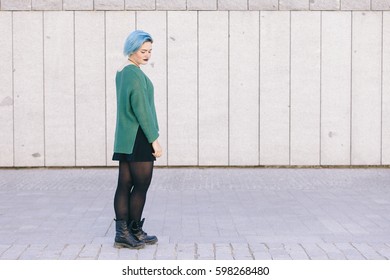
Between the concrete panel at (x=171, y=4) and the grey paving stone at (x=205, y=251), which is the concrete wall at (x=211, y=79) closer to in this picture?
the concrete panel at (x=171, y=4)

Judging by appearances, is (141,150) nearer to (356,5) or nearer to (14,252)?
(14,252)

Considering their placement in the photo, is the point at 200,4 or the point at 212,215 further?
the point at 200,4

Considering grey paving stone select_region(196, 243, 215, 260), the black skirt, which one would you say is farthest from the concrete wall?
the black skirt

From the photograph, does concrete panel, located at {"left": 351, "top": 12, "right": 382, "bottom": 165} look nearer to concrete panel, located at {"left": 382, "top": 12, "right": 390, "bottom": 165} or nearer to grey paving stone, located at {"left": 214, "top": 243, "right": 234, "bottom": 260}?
concrete panel, located at {"left": 382, "top": 12, "right": 390, "bottom": 165}

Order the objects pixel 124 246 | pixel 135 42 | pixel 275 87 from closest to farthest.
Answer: pixel 135 42 < pixel 124 246 < pixel 275 87

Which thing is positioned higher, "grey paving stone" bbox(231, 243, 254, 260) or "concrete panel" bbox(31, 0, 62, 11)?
"concrete panel" bbox(31, 0, 62, 11)

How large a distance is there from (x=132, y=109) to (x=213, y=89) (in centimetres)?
699

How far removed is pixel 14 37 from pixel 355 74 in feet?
20.2

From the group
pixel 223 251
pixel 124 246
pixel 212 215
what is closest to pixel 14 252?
pixel 124 246

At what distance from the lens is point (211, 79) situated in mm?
12695

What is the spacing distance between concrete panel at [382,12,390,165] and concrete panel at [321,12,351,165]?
62 centimetres

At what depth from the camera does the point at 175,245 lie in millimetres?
6059

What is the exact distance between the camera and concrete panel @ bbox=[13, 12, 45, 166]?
1263cm

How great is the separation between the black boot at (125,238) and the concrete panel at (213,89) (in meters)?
6.87
